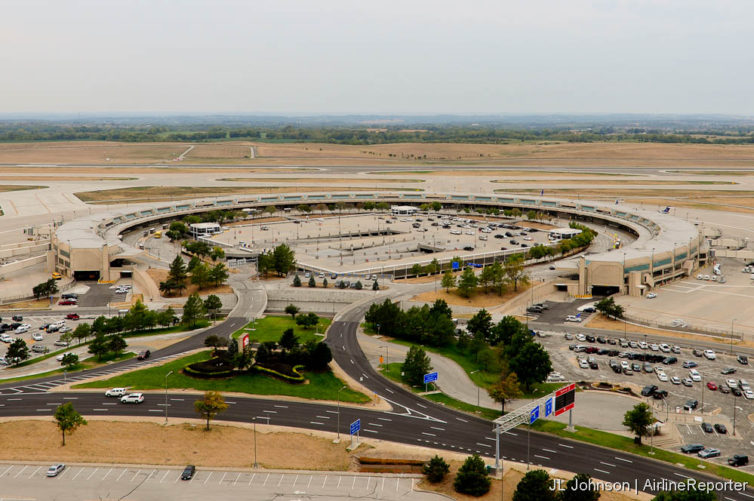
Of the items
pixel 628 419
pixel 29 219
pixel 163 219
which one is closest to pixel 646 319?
pixel 628 419

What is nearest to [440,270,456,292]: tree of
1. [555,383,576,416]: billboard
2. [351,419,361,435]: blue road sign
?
[555,383,576,416]: billboard

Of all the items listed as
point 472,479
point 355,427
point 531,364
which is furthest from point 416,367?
point 472,479

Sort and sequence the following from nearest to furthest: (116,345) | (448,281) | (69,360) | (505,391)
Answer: (505,391) < (69,360) < (116,345) < (448,281)

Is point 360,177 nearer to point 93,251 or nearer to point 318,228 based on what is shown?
point 318,228

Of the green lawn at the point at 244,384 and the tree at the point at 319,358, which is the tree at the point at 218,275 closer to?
the green lawn at the point at 244,384

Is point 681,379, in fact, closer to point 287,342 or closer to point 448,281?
point 448,281

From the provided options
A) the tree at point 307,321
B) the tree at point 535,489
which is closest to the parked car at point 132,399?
the tree at point 307,321

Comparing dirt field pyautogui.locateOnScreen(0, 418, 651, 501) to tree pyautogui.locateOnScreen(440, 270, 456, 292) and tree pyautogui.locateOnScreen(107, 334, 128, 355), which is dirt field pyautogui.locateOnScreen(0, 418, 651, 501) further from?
tree pyautogui.locateOnScreen(440, 270, 456, 292)
